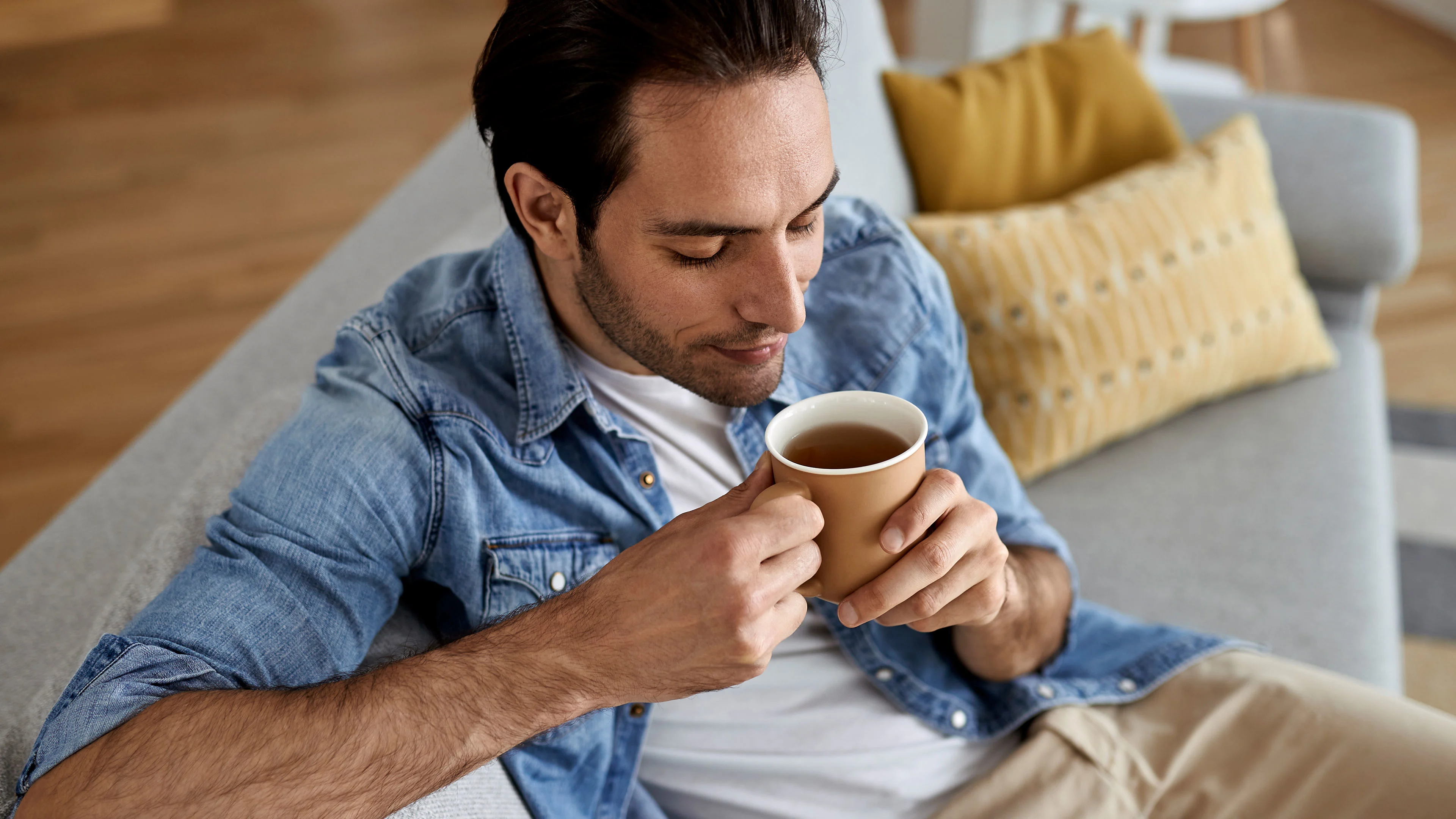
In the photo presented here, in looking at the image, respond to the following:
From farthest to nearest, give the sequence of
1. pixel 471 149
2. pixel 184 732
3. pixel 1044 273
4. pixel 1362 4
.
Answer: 1. pixel 1362 4
2. pixel 471 149
3. pixel 1044 273
4. pixel 184 732

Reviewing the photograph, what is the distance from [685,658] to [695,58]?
0.49 meters

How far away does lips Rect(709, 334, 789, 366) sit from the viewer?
105cm

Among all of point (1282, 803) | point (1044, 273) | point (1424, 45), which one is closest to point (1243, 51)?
point (1424, 45)

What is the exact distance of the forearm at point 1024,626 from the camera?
3.83ft

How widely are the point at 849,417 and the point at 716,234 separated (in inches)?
8.4

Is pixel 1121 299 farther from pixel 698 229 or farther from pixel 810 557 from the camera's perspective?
pixel 810 557

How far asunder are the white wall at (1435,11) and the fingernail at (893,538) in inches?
174

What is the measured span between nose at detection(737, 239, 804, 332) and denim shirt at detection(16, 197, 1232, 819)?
7.2 inches

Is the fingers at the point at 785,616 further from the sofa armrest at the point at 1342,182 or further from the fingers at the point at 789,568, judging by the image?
the sofa armrest at the point at 1342,182

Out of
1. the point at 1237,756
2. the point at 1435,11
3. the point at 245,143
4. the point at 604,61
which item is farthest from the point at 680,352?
the point at 1435,11

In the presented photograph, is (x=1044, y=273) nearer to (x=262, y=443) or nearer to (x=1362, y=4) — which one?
(x=262, y=443)

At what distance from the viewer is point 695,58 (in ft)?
3.07

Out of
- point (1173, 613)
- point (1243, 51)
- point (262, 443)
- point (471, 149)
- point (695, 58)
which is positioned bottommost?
point (1173, 613)

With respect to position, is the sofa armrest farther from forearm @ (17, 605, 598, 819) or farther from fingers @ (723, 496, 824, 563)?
forearm @ (17, 605, 598, 819)
